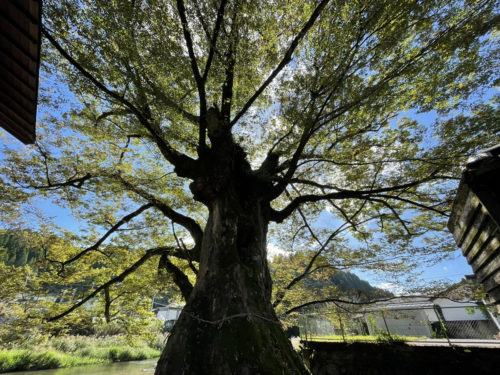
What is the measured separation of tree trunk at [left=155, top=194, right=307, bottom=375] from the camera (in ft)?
6.19

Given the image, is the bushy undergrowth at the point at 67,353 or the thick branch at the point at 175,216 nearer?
the thick branch at the point at 175,216

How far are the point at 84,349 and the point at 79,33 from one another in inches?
676

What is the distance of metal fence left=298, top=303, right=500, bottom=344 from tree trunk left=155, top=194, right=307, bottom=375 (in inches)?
174

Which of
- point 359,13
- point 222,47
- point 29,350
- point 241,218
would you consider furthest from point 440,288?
point 29,350

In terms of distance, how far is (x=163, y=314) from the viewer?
31.0 metres

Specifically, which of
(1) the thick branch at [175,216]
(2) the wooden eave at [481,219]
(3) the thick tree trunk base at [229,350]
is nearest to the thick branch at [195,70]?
(1) the thick branch at [175,216]

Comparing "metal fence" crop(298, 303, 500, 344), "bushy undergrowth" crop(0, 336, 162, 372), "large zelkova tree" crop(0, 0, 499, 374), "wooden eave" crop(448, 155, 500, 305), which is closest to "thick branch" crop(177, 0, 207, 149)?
"large zelkova tree" crop(0, 0, 499, 374)

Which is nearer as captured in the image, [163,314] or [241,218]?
[241,218]

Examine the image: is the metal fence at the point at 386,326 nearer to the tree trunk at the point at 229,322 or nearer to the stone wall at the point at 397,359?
the stone wall at the point at 397,359

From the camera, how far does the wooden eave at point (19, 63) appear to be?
5.09ft

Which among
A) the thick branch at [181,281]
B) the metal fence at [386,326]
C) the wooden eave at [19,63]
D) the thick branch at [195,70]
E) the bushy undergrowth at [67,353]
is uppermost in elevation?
the thick branch at [195,70]

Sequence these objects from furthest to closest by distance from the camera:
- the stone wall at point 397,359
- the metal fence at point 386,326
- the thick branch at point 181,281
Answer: the metal fence at point 386,326, the stone wall at point 397,359, the thick branch at point 181,281

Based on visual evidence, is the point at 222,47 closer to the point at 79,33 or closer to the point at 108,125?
the point at 79,33

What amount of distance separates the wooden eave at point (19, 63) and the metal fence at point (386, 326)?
743cm
